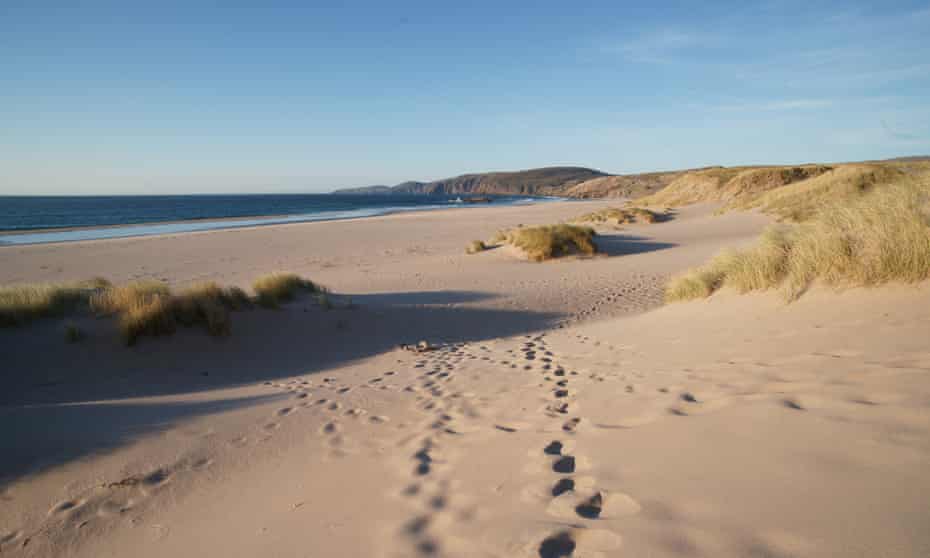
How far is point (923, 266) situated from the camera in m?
4.29

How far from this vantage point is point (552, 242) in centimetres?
1592

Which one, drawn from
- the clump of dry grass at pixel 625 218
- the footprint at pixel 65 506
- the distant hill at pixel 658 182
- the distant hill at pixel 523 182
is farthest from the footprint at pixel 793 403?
the distant hill at pixel 523 182

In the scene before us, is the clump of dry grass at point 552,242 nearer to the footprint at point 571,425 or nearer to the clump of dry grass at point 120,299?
the clump of dry grass at point 120,299

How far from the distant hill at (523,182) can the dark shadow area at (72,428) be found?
11723 cm

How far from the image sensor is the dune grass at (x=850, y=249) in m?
4.45

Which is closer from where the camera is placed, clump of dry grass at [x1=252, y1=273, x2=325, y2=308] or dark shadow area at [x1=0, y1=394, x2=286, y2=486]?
dark shadow area at [x1=0, y1=394, x2=286, y2=486]

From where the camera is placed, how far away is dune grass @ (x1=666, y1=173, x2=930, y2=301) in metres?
4.45

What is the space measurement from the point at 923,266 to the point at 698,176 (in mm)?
A: 44351

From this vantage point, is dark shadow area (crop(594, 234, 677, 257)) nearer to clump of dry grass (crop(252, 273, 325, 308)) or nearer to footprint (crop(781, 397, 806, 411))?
clump of dry grass (crop(252, 273, 325, 308))

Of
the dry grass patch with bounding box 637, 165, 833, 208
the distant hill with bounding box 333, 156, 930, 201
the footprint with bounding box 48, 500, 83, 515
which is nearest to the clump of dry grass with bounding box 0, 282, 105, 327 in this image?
the footprint with bounding box 48, 500, 83, 515

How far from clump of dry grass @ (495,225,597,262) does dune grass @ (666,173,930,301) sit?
857 cm

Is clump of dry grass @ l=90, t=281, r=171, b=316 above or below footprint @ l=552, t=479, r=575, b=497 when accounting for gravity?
above

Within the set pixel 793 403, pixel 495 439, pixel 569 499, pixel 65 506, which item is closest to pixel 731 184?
pixel 793 403

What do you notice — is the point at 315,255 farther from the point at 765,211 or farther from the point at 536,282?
the point at 765,211
